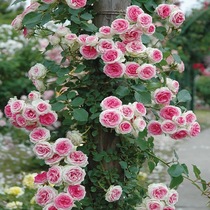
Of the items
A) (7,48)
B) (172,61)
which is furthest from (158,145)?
(172,61)

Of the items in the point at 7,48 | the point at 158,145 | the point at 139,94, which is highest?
the point at 139,94

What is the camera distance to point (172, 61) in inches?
108

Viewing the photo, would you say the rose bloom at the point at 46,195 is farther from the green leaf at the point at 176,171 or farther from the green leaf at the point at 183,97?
the green leaf at the point at 183,97

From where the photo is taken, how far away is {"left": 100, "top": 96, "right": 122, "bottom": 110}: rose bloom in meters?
2.33

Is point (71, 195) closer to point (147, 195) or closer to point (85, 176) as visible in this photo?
point (85, 176)

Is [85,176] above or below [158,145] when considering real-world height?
above

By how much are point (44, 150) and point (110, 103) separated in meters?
0.32

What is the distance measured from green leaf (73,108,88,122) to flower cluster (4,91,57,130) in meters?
0.09

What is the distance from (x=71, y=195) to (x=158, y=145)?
7.24 metres

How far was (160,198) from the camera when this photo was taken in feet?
8.24

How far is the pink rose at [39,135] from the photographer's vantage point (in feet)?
7.82

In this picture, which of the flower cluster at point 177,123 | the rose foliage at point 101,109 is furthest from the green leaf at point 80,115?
the flower cluster at point 177,123

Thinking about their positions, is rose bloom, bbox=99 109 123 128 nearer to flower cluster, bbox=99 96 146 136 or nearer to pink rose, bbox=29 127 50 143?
flower cluster, bbox=99 96 146 136

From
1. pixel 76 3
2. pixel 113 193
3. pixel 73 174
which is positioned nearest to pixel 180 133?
pixel 113 193
